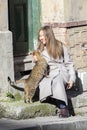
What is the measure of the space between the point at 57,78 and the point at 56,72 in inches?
5.2

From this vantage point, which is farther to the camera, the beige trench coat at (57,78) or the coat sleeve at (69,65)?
the coat sleeve at (69,65)

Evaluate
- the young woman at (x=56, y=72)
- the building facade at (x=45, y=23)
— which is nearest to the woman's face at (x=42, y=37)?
the young woman at (x=56, y=72)

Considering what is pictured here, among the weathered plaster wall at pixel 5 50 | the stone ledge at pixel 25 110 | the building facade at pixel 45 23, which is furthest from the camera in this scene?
the building facade at pixel 45 23

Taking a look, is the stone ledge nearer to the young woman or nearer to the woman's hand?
the young woman

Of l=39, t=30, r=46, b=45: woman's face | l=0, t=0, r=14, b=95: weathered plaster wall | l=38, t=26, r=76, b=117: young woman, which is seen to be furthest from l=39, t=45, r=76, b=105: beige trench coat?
l=0, t=0, r=14, b=95: weathered plaster wall

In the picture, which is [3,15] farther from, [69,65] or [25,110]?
[25,110]

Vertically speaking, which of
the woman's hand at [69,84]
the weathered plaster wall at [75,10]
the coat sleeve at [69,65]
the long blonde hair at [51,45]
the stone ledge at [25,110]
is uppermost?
the weathered plaster wall at [75,10]

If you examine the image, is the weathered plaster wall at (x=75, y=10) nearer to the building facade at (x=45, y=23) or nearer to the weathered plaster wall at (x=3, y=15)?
the building facade at (x=45, y=23)

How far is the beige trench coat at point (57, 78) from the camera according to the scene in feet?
29.4

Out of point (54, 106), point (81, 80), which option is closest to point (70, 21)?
point (81, 80)

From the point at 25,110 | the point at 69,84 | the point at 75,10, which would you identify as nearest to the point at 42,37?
the point at 69,84

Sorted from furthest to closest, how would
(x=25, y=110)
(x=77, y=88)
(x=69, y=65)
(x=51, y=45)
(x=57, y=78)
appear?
(x=77, y=88) → (x=69, y=65) → (x=51, y=45) → (x=57, y=78) → (x=25, y=110)

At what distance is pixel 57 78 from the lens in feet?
29.7

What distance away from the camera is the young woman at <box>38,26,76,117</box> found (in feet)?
29.5
